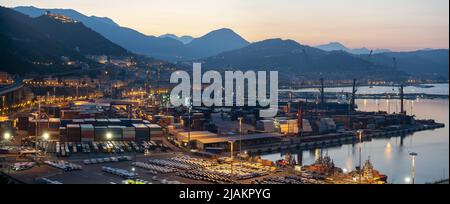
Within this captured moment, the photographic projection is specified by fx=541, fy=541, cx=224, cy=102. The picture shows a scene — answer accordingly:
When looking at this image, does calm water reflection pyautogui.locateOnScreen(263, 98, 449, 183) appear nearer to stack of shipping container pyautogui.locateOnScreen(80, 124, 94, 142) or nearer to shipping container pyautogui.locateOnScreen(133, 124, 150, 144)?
shipping container pyautogui.locateOnScreen(133, 124, 150, 144)

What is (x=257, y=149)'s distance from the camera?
24.2ft

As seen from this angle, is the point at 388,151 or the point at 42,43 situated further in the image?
the point at 42,43

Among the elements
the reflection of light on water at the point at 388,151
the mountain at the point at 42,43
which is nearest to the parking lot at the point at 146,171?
the reflection of light on water at the point at 388,151

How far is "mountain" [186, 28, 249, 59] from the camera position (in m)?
55.2

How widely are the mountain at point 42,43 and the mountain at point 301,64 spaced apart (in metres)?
9.33

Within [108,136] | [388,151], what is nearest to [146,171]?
[108,136]

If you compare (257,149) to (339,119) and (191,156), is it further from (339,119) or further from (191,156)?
(339,119)

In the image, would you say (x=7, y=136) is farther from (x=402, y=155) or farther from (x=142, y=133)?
(x=402, y=155)

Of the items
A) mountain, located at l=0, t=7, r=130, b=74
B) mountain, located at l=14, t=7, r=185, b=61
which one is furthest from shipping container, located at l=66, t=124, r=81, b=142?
mountain, located at l=14, t=7, r=185, b=61

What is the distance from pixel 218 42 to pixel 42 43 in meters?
42.3

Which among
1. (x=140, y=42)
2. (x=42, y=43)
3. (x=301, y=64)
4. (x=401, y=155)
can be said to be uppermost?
(x=140, y=42)

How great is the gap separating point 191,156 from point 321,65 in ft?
89.7

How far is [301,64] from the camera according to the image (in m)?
32.2

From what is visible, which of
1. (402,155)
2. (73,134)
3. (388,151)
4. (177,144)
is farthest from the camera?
(388,151)
